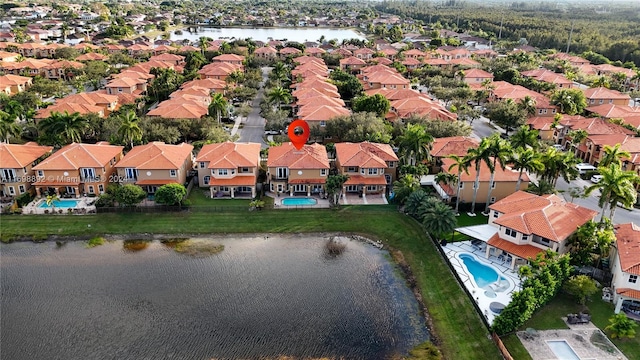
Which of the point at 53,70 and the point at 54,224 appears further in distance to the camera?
the point at 53,70

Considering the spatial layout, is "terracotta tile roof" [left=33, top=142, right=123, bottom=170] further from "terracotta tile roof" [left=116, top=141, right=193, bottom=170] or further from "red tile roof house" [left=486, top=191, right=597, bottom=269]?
"red tile roof house" [left=486, top=191, right=597, bottom=269]

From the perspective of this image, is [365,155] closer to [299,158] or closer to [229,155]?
[299,158]

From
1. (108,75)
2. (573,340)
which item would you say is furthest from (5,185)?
(108,75)

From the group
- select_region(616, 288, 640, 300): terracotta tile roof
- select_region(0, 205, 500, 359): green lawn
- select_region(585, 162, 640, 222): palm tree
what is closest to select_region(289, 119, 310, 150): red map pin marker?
select_region(0, 205, 500, 359): green lawn

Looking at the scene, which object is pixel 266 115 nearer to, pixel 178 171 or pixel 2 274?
pixel 178 171

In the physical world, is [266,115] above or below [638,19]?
below

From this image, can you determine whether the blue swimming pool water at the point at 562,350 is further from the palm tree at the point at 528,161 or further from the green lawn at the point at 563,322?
the palm tree at the point at 528,161
